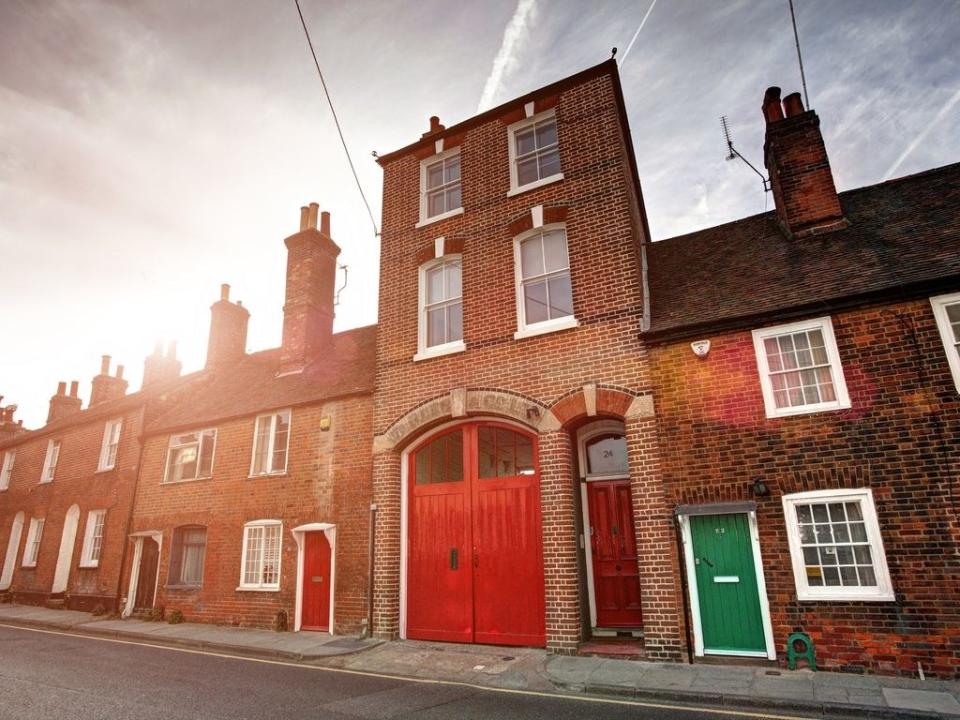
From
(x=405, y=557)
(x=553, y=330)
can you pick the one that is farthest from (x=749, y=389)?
(x=405, y=557)

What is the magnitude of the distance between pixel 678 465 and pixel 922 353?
388 centimetres

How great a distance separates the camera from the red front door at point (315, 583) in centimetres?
1272

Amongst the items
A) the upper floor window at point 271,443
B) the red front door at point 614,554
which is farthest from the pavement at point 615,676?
the upper floor window at point 271,443

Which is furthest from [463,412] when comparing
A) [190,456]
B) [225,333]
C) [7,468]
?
[7,468]

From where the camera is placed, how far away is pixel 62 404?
2889 cm

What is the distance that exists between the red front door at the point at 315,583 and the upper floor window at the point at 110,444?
36.1 feet

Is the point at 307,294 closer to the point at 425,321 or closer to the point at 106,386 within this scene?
the point at 425,321

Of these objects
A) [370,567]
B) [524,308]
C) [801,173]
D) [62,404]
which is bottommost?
[370,567]

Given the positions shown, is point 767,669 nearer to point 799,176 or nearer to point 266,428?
point 799,176

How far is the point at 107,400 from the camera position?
27047 millimetres

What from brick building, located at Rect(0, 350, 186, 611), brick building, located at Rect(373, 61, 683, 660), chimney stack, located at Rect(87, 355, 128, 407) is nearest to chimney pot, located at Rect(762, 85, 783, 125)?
brick building, located at Rect(373, 61, 683, 660)

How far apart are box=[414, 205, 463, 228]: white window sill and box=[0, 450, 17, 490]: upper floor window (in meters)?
24.6

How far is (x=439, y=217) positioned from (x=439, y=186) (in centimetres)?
117

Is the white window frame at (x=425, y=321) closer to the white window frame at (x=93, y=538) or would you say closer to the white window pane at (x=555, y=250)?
the white window pane at (x=555, y=250)
